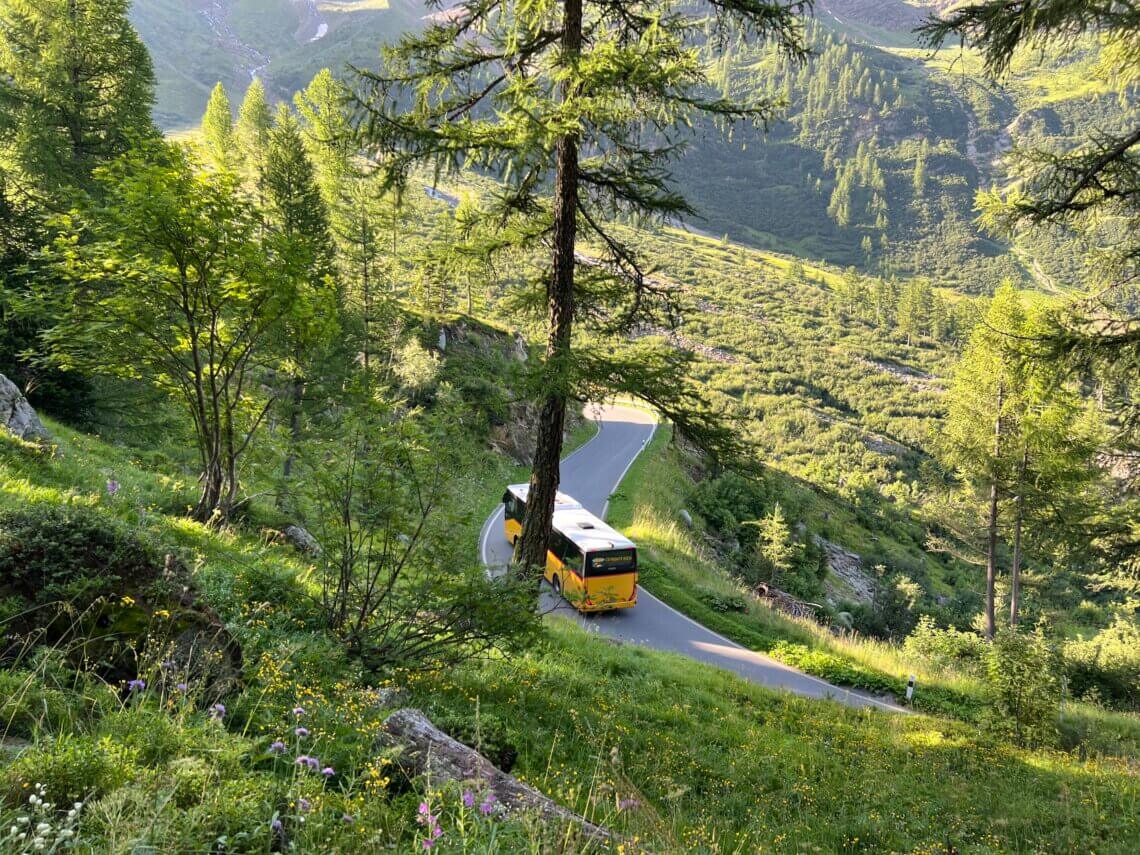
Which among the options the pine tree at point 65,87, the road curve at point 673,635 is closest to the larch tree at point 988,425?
the road curve at point 673,635

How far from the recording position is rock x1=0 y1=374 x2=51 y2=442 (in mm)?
8734

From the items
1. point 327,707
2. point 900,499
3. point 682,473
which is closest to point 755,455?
point 327,707

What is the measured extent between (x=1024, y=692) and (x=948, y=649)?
7.59 m

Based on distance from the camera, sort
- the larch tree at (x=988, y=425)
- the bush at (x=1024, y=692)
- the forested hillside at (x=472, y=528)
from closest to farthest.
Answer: the forested hillside at (x=472, y=528) → the bush at (x=1024, y=692) → the larch tree at (x=988, y=425)

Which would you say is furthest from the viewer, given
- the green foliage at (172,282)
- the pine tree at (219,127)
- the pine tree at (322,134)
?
the pine tree at (219,127)

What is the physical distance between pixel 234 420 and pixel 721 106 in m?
8.61

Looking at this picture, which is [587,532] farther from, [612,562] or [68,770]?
[68,770]

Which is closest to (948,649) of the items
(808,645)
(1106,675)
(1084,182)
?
(808,645)

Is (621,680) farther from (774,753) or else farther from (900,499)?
(900,499)

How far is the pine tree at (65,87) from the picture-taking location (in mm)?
18734

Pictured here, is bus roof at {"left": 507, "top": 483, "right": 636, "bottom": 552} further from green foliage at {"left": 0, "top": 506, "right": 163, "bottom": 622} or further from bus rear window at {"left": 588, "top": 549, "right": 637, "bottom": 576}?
green foliage at {"left": 0, "top": 506, "right": 163, "bottom": 622}

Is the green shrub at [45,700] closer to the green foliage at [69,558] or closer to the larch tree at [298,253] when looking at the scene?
the green foliage at [69,558]

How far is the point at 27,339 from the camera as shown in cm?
1285

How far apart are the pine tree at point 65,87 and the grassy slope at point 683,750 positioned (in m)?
15.5
